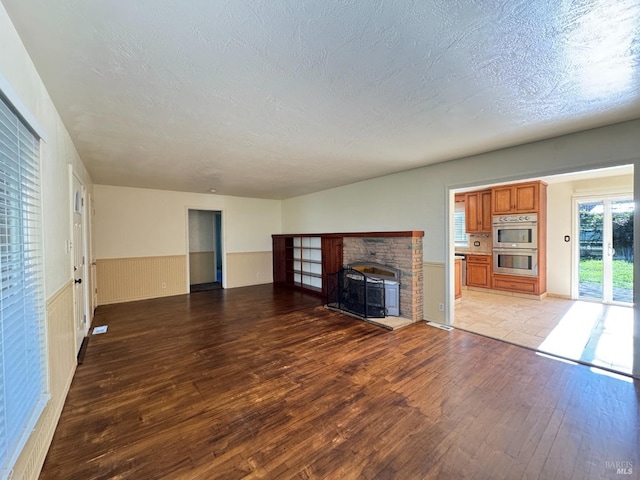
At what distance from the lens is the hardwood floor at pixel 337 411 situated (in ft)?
→ 5.38

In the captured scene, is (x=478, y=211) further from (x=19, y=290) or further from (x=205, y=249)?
(x=19, y=290)

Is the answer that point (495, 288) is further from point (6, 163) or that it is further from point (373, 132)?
point (6, 163)

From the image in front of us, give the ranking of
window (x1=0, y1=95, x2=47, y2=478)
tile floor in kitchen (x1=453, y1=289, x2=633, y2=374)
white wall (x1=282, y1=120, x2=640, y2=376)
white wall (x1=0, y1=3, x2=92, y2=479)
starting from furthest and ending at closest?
tile floor in kitchen (x1=453, y1=289, x2=633, y2=374)
white wall (x1=282, y1=120, x2=640, y2=376)
white wall (x1=0, y1=3, x2=92, y2=479)
window (x1=0, y1=95, x2=47, y2=478)

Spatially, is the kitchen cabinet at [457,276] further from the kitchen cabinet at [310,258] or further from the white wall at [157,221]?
the white wall at [157,221]

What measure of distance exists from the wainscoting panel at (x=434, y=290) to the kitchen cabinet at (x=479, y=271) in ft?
10.0

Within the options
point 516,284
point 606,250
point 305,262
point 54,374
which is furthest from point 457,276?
point 54,374

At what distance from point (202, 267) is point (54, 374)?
5970 millimetres

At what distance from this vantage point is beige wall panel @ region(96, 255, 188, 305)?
5.53 meters

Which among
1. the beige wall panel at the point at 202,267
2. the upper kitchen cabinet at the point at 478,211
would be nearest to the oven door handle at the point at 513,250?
the upper kitchen cabinet at the point at 478,211

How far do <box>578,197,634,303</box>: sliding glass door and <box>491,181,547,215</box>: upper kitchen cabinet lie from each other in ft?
2.73

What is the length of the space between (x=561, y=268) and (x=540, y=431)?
5.32 meters

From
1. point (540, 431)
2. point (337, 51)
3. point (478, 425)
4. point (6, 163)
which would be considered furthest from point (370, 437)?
point (6, 163)

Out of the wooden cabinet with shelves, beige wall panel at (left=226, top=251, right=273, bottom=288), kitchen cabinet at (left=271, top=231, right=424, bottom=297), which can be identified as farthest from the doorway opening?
the wooden cabinet with shelves

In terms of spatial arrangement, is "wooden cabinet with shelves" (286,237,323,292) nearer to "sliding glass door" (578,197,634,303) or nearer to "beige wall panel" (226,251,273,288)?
"beige wall panel" (226,251,273,288)
